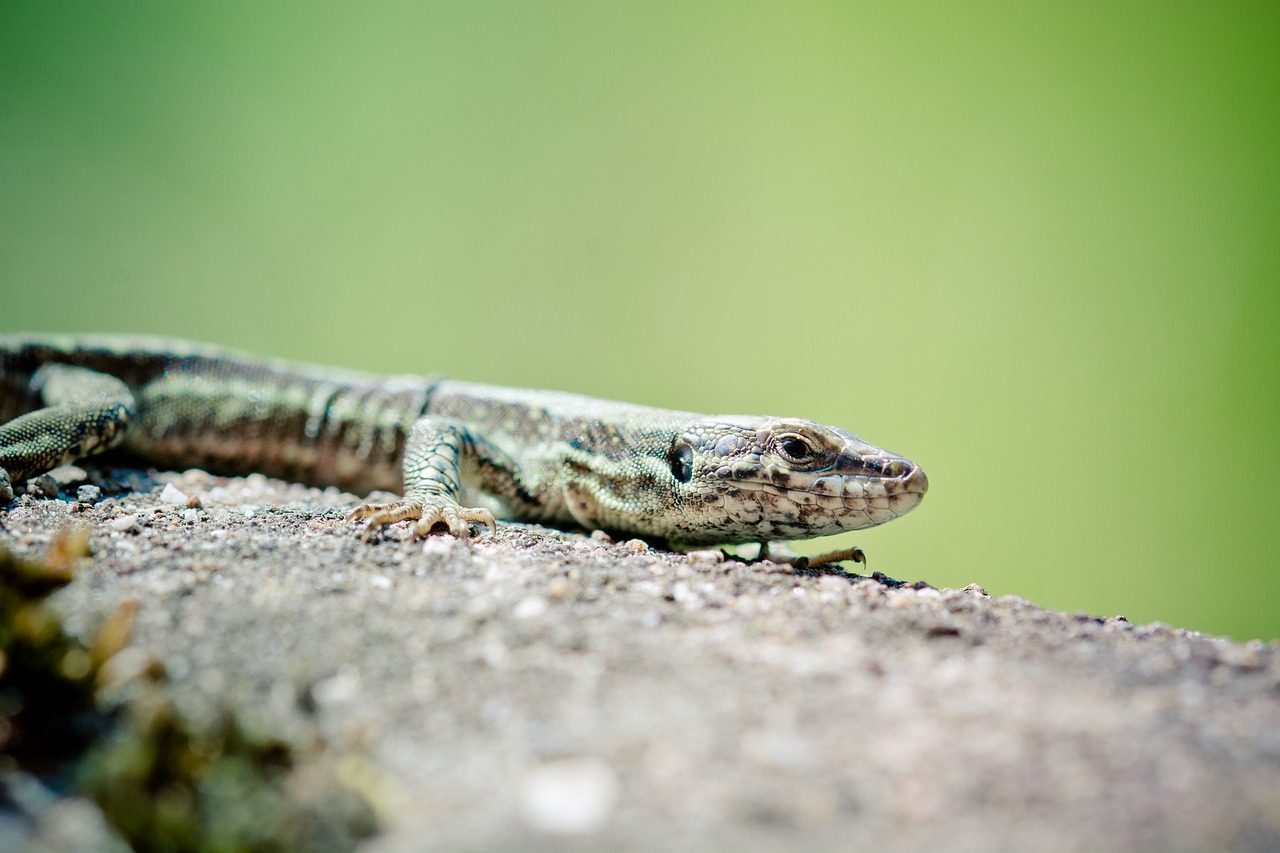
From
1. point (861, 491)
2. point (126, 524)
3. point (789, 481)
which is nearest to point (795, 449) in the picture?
point (789, 481)

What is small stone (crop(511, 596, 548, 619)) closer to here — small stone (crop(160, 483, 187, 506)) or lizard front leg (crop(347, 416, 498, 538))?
lizard front leg (crop(347, 416, 498, 538))

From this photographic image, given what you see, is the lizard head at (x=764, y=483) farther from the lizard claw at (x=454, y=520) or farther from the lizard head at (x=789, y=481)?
the lizard claw at (x=454, y=520)

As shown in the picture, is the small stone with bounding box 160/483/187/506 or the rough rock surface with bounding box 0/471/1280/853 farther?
the small stone with bounding box 160/483/187/506

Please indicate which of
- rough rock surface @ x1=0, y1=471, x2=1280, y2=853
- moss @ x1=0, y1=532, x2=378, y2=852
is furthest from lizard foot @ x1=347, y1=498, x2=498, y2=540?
moss @ x1=0, y1=532, x2=378, y2=852

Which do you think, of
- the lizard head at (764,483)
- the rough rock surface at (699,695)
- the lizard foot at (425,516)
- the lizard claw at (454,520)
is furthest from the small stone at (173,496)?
the lizard head at (764,483)

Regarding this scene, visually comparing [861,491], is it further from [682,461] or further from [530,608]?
[530,608]

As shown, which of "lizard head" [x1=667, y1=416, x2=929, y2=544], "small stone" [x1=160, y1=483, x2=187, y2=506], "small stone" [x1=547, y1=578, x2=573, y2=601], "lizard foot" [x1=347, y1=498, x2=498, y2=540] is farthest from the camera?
"small stone" [x1=160, y1=483, x2=187, y2=506]
